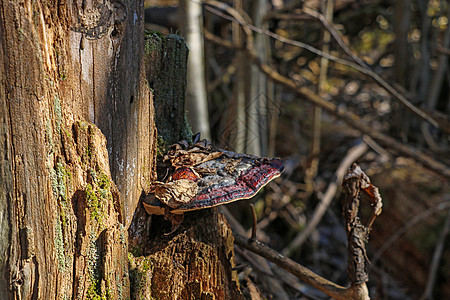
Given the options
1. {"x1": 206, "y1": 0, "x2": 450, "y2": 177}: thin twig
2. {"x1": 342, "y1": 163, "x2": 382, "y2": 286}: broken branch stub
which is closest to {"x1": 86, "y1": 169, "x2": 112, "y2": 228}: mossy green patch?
{"x1": 342, "y1": 163, "x2": 382, "y2": 286}: broken branch stub

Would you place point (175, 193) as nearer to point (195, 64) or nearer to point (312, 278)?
point (312, 278)

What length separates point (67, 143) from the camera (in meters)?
1.06

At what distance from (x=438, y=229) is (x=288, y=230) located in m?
1.57

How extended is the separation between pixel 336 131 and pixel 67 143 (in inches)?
181

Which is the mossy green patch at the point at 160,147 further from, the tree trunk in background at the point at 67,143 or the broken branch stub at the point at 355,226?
the broken branch stub at the point at 355,226

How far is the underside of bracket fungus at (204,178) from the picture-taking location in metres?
1.11

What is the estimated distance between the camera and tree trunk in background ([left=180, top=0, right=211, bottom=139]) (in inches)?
118

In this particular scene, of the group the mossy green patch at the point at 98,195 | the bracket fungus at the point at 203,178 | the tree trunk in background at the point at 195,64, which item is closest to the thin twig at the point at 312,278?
the bracket fungus at the point at 203,178

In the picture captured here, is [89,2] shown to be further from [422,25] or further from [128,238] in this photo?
[422,25]

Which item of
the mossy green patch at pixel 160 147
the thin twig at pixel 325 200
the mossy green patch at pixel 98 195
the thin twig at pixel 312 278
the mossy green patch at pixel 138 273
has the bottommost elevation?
the thin twig at pixel 325 200

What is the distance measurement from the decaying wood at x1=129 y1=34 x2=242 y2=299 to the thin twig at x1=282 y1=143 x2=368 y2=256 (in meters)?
2.76

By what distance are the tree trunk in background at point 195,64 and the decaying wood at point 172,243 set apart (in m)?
1.68

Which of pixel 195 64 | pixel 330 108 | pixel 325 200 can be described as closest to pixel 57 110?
pixel 195 64

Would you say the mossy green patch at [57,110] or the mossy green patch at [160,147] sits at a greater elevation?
the mossy green patch at [57,110]
